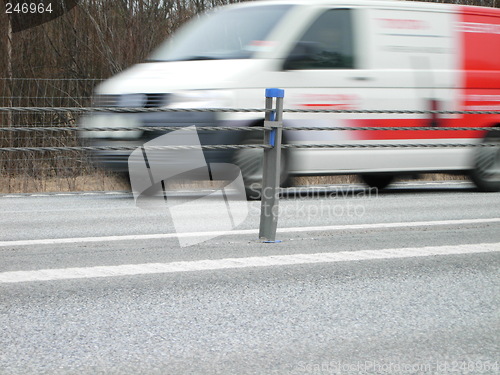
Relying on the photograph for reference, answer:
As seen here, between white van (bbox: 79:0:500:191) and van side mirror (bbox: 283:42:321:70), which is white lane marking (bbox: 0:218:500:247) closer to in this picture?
white van (bbox: 79:0:500:191)

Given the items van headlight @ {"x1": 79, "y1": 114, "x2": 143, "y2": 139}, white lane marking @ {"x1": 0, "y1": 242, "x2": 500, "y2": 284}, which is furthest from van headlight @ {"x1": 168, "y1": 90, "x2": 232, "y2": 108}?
white lane marking @ {"x1": 0, "y1": 242, "x2": 500, "y2": 284}

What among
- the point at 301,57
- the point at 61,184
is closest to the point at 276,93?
the point at 301,57

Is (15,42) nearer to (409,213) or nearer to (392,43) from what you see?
(392,43)

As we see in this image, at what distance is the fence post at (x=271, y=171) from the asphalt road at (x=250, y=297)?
5.0 inches

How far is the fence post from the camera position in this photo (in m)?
6.38

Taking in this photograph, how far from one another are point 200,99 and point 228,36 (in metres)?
1.03

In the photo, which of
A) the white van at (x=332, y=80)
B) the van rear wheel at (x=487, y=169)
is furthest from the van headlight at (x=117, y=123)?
the van rear wheel at (x=487, y=169)

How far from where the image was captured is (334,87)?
10.1 meters

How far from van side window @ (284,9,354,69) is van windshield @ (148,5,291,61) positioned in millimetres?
348

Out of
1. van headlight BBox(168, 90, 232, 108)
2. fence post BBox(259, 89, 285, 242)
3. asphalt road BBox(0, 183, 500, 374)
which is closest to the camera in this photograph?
asphalt road BBox(0, 183, 500, 374)

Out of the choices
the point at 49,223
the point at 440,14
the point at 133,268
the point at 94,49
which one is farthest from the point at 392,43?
the point at 94,49

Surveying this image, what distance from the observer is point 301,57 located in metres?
9.93

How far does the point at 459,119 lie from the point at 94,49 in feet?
32.6

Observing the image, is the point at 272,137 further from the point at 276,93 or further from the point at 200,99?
the point at 200,99
